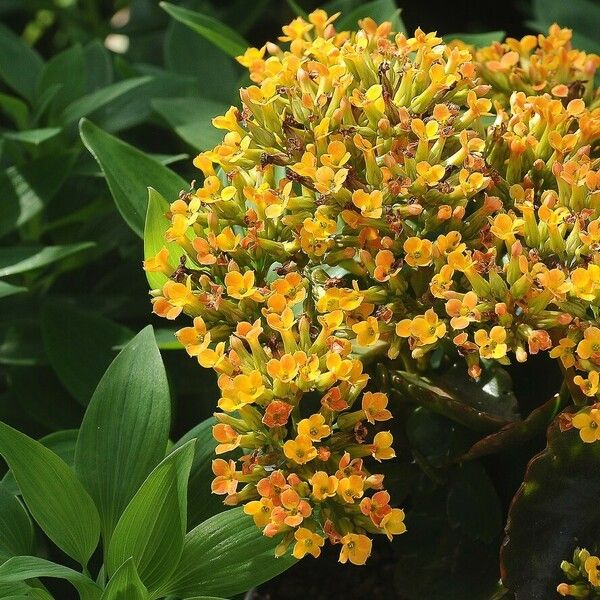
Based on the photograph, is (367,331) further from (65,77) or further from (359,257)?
(65,77)

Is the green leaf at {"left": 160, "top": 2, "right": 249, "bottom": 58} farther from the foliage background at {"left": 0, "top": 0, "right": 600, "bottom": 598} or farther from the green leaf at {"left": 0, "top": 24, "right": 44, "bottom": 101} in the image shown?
the green leaf at {"left": 0, "top": 24, "right": 44, "bottom": 101}

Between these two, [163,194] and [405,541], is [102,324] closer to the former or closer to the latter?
[163,194]

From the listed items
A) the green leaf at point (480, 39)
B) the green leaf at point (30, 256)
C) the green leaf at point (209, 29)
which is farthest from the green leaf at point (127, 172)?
the green leaf at point (480, 39)

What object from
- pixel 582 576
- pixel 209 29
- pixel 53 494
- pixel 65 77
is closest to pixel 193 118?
pixel 209 29

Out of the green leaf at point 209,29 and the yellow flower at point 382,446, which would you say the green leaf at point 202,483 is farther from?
the green leaf at point 209,29

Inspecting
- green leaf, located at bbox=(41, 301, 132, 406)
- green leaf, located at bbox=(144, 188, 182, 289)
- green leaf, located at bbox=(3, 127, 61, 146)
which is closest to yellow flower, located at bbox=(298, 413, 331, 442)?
green leaf, located at bbox=(144, 188, 182, 289)

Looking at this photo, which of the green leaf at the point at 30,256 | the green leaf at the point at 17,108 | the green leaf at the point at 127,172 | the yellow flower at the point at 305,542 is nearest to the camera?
the yellow flower at the point at 305,542
